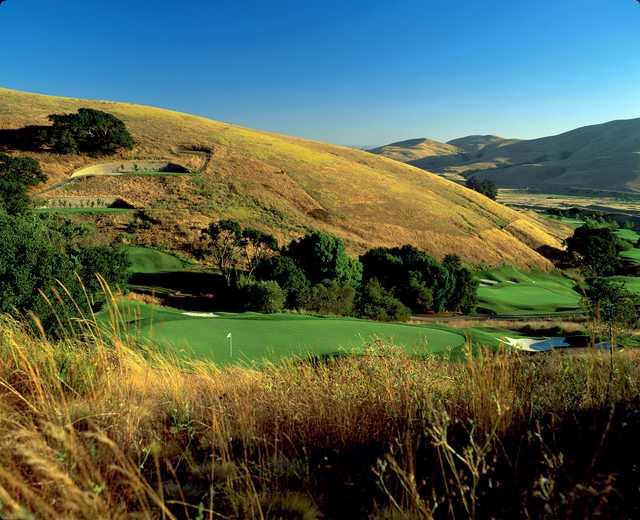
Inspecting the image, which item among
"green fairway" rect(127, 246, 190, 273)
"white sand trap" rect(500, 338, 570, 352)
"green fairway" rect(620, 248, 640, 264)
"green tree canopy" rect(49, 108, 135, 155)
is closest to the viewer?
"white sand trap" rect(500, 338, 570, 352)

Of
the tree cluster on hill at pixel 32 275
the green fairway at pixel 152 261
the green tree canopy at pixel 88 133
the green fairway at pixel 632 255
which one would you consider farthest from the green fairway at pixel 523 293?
the green tree canopy at pixel 88 133

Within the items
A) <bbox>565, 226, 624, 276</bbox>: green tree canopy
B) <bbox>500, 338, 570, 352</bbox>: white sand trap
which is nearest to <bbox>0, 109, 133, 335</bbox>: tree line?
<bbox>500, 338, 570, 352</bbox>: white sand trap

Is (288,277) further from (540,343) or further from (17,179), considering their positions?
(17,179)

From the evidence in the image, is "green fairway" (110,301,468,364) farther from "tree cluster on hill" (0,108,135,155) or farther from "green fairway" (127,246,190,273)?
"tree cluster on hill" (0,108,135,155)

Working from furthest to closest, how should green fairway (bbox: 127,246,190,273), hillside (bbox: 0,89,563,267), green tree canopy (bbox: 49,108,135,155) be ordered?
green tree canopy (bbox: 49,108,135,155) < hillside (bbox: 0,89,563,267) < green fairway (bbox: 127,246,190,273)

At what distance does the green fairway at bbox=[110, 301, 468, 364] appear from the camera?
9414mm

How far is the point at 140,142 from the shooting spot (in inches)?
2047

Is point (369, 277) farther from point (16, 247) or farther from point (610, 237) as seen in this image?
point (610, 237)

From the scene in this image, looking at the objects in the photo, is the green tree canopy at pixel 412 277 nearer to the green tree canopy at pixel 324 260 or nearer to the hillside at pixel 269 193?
the green tree canopy at pixel 324 260

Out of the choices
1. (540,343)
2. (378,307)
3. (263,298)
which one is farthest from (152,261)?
→ (540,343)

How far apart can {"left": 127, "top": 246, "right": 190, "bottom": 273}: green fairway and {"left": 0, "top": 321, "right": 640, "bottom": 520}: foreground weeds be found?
93.4 feet

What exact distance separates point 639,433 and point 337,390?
5.58 ft

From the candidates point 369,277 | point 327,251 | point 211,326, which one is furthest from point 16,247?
point 369,277

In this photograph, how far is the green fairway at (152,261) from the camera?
99.5 feet
